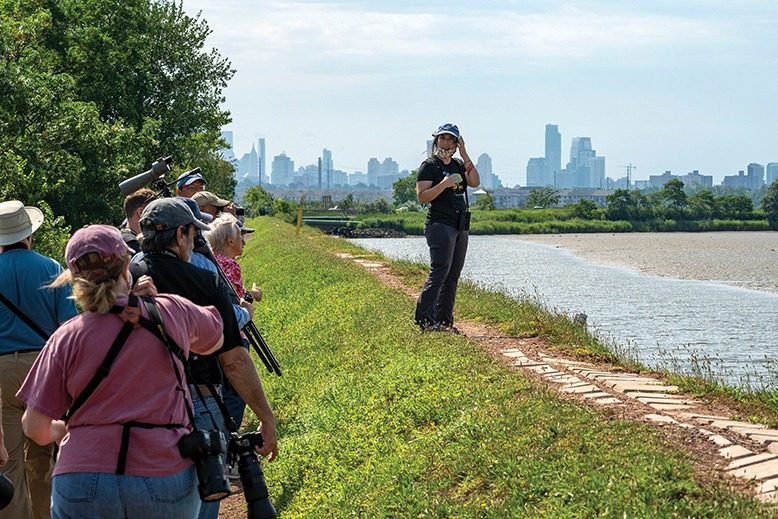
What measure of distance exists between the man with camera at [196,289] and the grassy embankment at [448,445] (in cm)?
148

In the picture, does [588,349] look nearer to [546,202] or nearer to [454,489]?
[454,489]

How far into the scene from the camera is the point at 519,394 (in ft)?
26.2

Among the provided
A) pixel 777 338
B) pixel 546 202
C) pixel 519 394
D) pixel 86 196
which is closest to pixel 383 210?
pixel 546 202

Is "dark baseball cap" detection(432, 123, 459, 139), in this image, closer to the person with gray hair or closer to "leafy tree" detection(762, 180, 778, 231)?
the person with gray hair

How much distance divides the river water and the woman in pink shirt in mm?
6606

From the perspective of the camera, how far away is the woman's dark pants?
11359mm

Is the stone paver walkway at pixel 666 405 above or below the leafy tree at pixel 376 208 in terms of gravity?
above

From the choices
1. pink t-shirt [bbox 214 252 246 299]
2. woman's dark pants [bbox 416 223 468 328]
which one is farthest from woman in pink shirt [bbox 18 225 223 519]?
woman's dark pants [bbox 416 223 468 328]

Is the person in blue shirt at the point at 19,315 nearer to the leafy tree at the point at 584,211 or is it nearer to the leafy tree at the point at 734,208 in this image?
the leafy tree at the point at 584,211

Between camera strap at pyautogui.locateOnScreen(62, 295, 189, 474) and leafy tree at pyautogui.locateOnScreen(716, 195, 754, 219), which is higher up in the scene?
camera strap at pyautogui.locateOnScreen(62, 295, 189, 474)

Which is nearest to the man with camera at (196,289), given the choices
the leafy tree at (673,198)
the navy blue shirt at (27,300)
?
the navy blue shirt at (27,300)

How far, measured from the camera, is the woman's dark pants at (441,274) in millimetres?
11359

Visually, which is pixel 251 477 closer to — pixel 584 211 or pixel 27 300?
pixel 27 300

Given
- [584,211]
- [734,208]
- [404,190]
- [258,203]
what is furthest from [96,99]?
[404,190]
